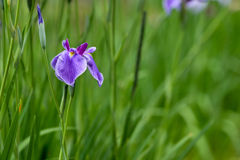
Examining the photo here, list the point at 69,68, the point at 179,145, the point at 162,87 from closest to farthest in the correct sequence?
the point at 69,68, the point at 179,145, the point at 162,87

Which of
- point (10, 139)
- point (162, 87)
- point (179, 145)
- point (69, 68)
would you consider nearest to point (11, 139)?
point (10, 139)

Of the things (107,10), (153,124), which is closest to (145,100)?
(153,124)

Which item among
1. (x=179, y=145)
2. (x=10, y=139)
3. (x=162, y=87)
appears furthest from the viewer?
(x=162, y=87)

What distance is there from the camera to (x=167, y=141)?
1.89m

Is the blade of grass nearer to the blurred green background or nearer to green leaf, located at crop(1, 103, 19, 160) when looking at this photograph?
green leaf, located at crop(1, 103, 19, 160)

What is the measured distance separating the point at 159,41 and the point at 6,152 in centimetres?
195

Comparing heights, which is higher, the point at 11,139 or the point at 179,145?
the point at 11,139

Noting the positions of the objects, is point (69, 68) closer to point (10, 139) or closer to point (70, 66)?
point (70, 66)

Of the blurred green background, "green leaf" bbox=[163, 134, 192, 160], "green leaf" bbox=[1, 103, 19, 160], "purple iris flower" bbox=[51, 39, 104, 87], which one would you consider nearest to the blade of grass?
"green leaf" bbox=[1, 103, 19, 160]

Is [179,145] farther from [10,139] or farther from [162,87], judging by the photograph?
Result: [162,87]

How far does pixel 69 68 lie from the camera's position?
2.43ft

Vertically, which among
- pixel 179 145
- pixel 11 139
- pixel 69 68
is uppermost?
pixel 69 68

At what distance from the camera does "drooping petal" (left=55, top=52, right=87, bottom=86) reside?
2.41 feet

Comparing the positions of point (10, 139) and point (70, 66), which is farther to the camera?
point (10, 139)
